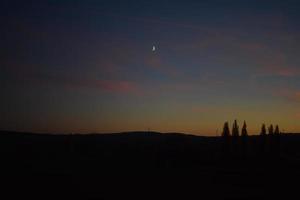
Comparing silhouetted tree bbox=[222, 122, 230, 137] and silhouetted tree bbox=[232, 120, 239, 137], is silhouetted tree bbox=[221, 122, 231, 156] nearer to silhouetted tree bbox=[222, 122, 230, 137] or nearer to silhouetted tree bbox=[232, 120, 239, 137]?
silhouetted tree bbox=[222, 122, 230, 137]

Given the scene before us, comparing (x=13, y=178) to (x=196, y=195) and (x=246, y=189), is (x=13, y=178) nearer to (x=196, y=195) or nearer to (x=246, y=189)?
(x=196, y=195)

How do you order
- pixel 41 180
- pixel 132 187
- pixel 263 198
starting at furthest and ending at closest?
pixel 41 180
pixel 132 187
pixel 263 198

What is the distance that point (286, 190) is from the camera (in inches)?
2008

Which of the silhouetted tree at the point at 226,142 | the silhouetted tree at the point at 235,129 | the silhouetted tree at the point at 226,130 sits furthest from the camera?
the silhouetted tree at the point at 235,129

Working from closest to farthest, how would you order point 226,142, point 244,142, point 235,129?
point 226,142 < point 244,142 < point 235,129

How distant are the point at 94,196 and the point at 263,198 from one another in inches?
720

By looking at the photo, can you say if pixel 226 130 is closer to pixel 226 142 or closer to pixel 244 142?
pixel 226 142

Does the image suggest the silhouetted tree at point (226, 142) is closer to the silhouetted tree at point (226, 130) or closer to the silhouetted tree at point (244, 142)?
the silhouetted tree at point (226, 130)

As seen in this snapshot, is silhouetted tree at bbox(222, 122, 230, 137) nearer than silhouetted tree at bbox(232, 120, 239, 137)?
Yes

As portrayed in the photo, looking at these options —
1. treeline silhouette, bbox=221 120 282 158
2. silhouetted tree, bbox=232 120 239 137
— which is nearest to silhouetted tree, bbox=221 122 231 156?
treeline silhouette, bbox=221 120 282 158

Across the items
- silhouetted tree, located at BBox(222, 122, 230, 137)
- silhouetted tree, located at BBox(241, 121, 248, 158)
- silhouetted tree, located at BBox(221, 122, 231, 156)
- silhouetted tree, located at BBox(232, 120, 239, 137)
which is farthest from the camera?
silhouetted tree, located at BBox(232, 120, 239, 137)

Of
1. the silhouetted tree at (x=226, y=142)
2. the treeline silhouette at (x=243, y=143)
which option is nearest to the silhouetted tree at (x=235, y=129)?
the treeline silhouette at (x=243, y=143)

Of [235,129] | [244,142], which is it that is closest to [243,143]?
[244,142]

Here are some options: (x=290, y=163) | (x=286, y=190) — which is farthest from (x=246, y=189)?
(x=290, y=163)
